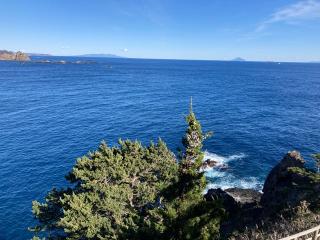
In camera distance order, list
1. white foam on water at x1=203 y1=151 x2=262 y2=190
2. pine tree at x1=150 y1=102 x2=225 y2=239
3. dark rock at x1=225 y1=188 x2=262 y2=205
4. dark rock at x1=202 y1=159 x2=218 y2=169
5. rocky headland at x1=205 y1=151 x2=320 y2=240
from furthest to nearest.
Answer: dark rock at x1=202 y1=159 x2=218 y2=169 < white foam on water at x1=203 y1=151 x2=262 y2=190 < dark rock at x1=225 y1=188 x2=262 y2=205 < rocky headland at x1=205 y1=151 x2=320 y2=240 < pine tree at x1=150 y1=102 x2=225 y2=239

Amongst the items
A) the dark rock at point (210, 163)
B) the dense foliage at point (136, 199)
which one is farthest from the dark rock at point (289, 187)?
the dark rock at point (210, 163)

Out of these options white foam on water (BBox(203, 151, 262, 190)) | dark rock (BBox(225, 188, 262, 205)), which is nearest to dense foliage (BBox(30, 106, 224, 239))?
dark rock (BBox(225, 188, 262, 205))

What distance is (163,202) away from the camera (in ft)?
86.1

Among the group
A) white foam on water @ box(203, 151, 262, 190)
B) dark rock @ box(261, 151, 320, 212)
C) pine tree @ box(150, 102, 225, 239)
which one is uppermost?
pine tree @ box(150, 102, 225, 239)

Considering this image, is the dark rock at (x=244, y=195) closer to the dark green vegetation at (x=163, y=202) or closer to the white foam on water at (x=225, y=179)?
the dark green vegetation at (x=163, y=202)

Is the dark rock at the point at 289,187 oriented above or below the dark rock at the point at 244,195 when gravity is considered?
above

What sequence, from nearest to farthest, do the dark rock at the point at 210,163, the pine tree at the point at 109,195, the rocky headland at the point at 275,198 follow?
the rocky headland at the point at 275,198 → the pine tree at the point at 109,195 → the dark rock at the point at 210,163

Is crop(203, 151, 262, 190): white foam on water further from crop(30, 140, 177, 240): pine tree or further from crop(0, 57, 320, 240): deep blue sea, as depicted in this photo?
crop(30, 140, 177, 240): pine tree

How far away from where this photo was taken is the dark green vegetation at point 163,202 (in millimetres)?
20578

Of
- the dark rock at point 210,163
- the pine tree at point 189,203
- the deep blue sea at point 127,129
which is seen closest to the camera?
the pine tree at point 189,203

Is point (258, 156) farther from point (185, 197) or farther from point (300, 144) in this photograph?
point (185, 197)

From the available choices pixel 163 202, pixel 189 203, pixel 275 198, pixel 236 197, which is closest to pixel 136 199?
pixel 163 202

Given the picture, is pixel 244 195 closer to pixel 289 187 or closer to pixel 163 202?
pixel 289 187

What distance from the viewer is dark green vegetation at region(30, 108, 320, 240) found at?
2058 cm
